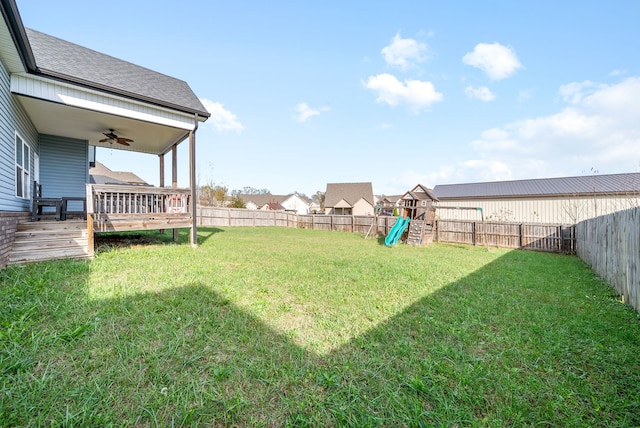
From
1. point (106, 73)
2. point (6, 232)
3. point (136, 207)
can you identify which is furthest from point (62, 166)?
point (6, 232)

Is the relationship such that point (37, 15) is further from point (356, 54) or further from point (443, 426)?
point (443, 426)

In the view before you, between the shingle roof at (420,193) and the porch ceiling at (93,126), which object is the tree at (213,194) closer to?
the porch ceiling at (93,126)

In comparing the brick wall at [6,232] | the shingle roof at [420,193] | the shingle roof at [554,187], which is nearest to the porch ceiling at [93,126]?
the brick wall at [6,232]

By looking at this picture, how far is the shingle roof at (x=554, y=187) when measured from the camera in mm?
16941

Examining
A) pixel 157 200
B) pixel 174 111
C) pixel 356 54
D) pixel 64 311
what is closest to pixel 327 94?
pixel 356 54

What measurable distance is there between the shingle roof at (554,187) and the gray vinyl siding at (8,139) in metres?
24.1

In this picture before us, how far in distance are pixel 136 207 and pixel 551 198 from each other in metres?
23.3

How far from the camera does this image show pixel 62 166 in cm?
906

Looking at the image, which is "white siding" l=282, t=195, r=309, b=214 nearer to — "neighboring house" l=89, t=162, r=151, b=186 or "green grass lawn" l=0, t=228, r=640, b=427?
"neighboring house" l=89, t=162, r=151, b=186

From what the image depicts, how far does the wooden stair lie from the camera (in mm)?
4856

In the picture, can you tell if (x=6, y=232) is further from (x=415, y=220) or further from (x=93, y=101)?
(x=415, y=220)

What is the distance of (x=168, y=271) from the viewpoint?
16.1ft

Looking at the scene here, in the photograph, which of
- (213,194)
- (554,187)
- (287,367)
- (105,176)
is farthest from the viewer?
(213,194)

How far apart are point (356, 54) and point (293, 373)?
39.7ft
